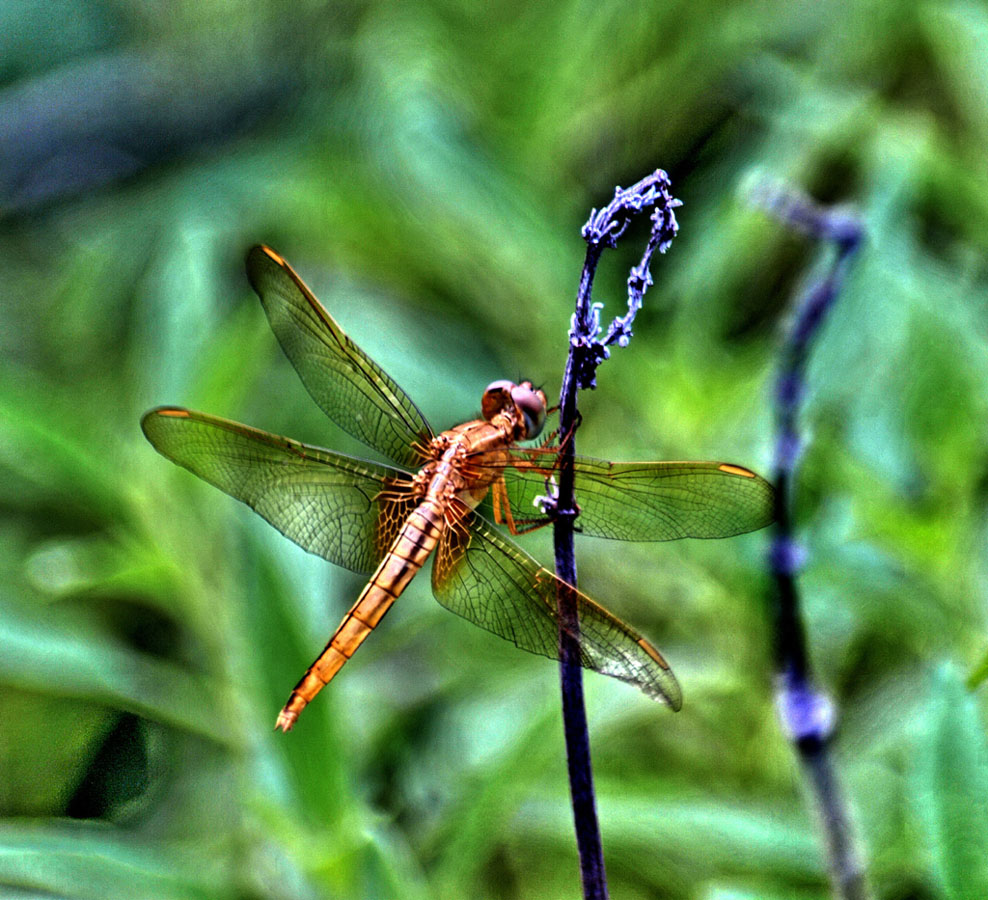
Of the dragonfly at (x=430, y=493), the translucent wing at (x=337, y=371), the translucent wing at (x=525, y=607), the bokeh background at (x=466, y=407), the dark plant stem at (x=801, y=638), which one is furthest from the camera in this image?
the translucent wing at (x=337, y=371)

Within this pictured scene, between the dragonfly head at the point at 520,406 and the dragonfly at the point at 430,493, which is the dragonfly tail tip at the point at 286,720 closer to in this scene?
the dragonfly at the point at 430,493

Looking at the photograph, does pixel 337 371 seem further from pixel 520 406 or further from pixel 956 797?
pixel 956 797

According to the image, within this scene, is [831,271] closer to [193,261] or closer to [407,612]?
[407,612]

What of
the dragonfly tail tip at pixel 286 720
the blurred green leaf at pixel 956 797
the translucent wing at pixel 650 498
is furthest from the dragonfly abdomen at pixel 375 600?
the blurred green leaf at pixel 956 797

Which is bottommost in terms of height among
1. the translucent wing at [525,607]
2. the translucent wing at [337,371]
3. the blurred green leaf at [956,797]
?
the blurred green leaf at [956,797]

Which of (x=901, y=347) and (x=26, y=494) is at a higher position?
(x=901, y=347)

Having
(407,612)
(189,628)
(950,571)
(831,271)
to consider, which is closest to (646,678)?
(831,271)

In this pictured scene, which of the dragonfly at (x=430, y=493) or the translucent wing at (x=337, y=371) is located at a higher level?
the translucent wing at (x=337, y=371)
